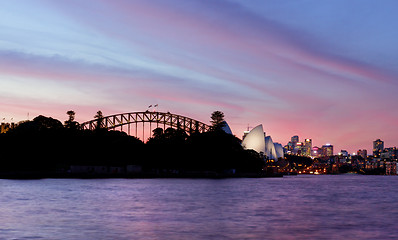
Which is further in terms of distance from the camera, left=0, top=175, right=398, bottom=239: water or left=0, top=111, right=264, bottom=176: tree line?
left=0, top=111, right=264, bottom=176: tree line

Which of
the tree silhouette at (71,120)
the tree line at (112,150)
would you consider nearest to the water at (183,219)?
the tree line at (112,150)

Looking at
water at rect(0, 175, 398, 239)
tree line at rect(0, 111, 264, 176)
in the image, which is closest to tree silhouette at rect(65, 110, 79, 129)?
tree line at rect(0, 111, 264, 176)

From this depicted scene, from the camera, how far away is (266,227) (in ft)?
→ 135

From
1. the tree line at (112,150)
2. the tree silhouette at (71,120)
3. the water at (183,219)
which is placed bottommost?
the water at (183,219)

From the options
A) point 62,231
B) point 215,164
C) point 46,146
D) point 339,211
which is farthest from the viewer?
point 215,164

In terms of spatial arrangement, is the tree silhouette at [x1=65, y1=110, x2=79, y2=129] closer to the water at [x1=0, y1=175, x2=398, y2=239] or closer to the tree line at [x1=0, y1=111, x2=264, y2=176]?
the tree line at [x1=0, y1=111, x2=264, y2=176]

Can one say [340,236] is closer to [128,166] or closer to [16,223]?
[16,223]

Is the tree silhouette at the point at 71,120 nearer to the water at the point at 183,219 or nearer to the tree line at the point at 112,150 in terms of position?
the tree line at the point at 112,150

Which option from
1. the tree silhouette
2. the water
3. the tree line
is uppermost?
the tree silhouette

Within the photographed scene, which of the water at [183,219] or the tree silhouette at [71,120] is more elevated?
the tree silhouette at [71,120]

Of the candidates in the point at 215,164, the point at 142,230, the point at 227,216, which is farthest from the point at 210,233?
the point at 215,164

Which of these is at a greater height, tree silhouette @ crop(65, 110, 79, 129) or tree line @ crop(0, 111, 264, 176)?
tree silhouette @ crop(65, 110, 79, 129)

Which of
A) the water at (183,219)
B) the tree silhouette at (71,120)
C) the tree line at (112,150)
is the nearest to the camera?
the water at (183,219)

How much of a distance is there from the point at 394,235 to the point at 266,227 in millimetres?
9114
